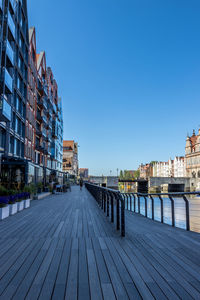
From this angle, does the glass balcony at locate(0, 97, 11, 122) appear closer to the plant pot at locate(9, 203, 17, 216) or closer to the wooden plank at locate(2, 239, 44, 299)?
the plant pot at locate(9, 203, 17, 216)

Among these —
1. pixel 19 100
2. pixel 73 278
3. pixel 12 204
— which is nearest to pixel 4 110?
pixel 19 100

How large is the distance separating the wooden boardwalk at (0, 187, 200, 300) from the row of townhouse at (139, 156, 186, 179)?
93.1m

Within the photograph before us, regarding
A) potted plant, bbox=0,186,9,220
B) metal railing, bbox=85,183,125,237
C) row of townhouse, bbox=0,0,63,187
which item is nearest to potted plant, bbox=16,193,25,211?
potted plant, bbox=0,186,9,220

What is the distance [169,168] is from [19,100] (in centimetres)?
9748

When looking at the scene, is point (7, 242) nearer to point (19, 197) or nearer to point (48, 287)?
point (48, 287)

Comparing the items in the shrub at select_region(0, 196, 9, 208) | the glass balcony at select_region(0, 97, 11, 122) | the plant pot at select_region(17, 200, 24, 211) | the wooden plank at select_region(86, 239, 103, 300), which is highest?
the glass balcony at select_region(0, 97, 11, 122)

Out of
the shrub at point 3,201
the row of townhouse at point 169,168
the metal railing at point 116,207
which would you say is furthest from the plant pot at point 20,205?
the row of townhouse at point 169,168

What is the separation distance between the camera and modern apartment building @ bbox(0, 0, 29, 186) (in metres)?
19.3

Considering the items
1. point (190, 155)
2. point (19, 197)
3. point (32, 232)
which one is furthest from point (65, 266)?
point (190, 155)

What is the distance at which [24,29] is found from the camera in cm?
2830

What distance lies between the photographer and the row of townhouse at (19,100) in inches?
770

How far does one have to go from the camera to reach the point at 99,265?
376 cm

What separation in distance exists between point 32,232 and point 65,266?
3.06 metres

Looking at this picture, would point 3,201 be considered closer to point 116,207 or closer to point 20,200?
point 20,200
